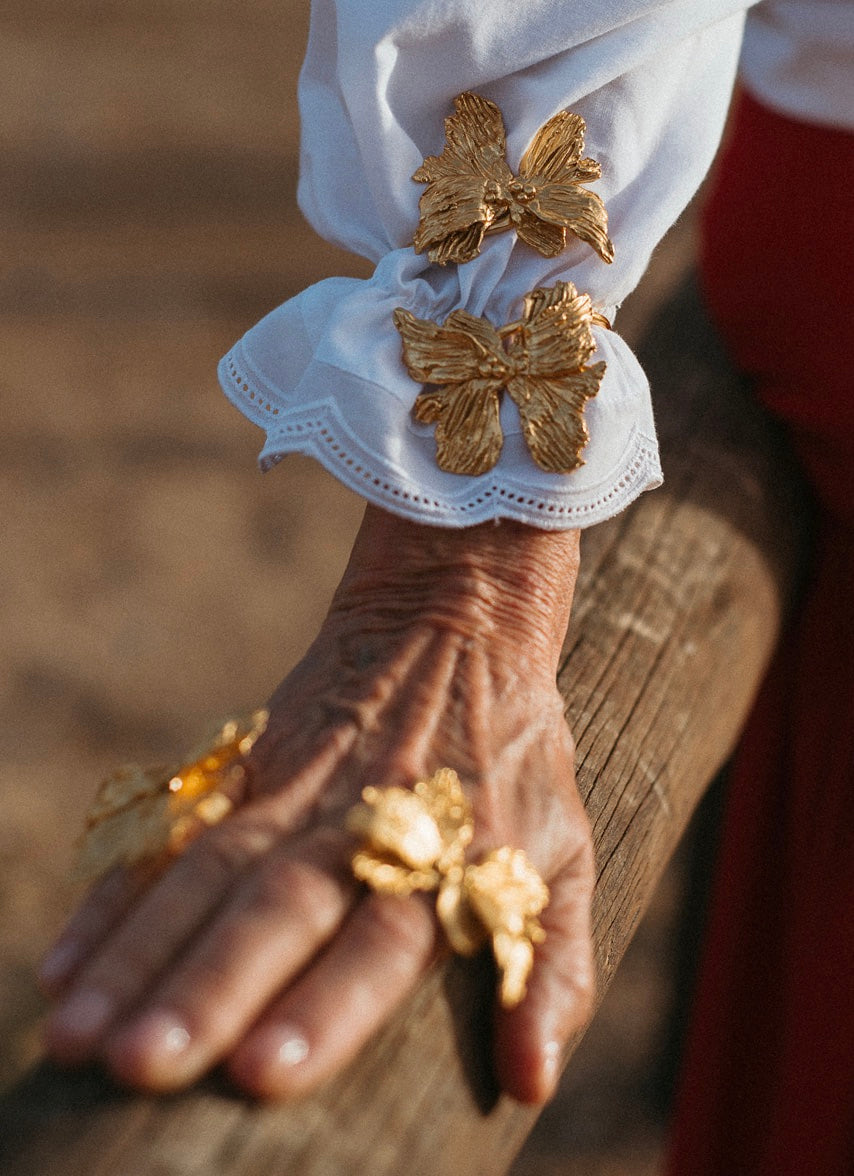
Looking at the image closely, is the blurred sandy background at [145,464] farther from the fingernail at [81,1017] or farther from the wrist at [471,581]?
the wrist at [471,581]

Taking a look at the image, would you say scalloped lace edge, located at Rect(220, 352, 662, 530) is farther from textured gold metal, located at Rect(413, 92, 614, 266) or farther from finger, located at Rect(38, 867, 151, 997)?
finger, located at Rect(38, 867, 151, 997)

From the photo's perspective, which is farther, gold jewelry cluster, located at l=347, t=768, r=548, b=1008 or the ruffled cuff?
the ruffled cuff

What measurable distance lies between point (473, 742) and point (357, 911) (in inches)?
5.2

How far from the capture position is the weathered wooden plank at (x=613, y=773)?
0.49 meters

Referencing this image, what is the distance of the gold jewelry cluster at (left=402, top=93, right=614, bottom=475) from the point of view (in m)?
0.72

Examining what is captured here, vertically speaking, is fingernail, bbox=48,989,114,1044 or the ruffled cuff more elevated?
the ruffled cuff

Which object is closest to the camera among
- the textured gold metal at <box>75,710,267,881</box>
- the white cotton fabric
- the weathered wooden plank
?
the weathered wooden plank

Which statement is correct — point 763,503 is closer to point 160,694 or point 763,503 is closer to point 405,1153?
point 405,1153

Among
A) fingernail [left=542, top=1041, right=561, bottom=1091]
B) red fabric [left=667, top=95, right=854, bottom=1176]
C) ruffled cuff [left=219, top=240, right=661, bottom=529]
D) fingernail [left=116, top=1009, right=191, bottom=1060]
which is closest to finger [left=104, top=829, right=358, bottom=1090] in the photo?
fingernail [left=116, top=1009, right=191, bottom=1060]

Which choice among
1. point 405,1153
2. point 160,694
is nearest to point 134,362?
point 160,694

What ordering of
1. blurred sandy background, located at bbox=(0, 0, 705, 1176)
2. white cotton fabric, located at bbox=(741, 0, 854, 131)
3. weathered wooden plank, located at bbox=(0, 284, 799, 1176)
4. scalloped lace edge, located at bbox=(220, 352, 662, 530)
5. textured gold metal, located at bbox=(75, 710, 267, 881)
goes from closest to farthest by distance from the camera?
weathered wooden plank, located at bbox=(0, 284, 799, 1176)
textured gold metal, located at bbox=(75, 710, 267, 881)
scalloped lace edge, located at bbox=(220, 352, 662, 530)
white cotton fabric, located at bbox=(741, 0, 854, 131)
blurred sandy background, located at bbox=(0, 0, 705, 1176)

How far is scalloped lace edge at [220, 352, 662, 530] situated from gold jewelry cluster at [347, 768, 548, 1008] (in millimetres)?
180

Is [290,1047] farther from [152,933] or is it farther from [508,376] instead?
[508,376]

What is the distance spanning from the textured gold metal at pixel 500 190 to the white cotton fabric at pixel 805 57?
36 cm
